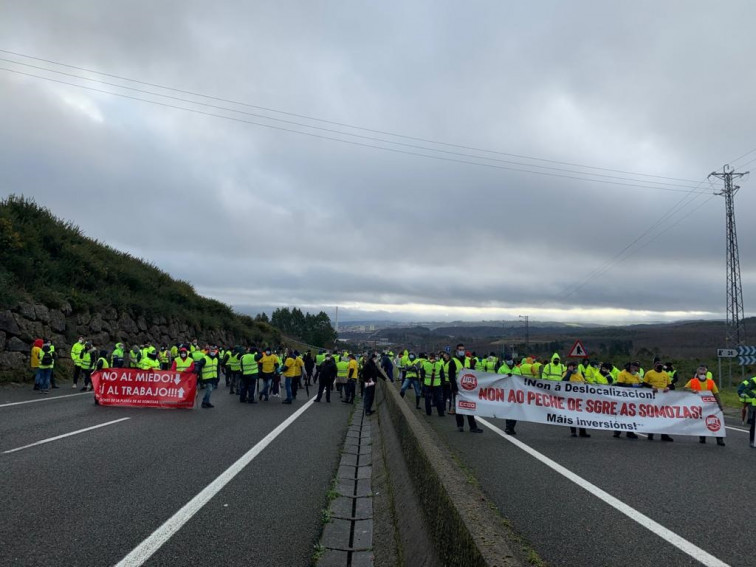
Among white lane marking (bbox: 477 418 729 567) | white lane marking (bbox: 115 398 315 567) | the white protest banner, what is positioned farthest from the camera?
the white protest banner

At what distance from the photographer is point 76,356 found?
18859 mm

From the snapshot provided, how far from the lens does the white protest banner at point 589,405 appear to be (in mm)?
12117

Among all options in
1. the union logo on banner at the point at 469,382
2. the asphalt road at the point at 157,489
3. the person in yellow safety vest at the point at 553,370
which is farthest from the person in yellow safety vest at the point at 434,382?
the asphalt road at the point at 157,489

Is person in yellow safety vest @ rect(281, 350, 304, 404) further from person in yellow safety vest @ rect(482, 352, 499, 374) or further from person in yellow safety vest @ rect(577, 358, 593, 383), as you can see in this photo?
person in yellow safety vest @ rect(577, 358, 593, 383)

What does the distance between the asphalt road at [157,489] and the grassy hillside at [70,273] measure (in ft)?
44.3

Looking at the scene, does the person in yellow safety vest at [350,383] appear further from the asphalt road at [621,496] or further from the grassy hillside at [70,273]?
the grassy hillside at [70,273]

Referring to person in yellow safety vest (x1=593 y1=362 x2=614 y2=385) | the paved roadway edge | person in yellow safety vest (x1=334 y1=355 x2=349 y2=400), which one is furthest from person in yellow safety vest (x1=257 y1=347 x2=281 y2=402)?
the paved roadway edge

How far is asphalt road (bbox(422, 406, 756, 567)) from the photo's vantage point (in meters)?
5.08

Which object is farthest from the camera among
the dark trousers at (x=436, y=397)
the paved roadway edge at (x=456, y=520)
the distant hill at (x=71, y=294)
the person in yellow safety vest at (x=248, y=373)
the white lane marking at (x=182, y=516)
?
the distant hill at (x=71, y=294)

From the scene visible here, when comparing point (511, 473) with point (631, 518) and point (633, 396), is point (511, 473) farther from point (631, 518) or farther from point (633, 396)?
point (633, 396)

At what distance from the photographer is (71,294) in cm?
2580

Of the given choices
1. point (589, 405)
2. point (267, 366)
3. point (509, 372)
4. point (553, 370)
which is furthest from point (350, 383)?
point (589, 405)

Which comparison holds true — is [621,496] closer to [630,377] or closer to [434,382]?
[630,377]

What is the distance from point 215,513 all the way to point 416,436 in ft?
7.68
